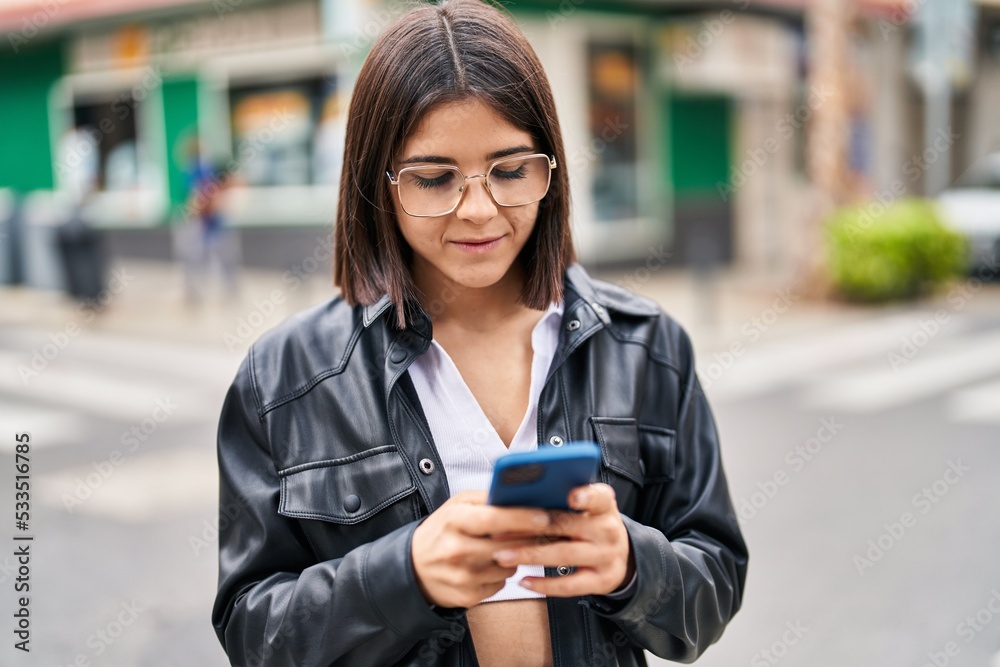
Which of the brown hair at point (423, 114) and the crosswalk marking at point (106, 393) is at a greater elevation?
the brown hair at point (423, 114)

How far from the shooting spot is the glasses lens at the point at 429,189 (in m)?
1.58

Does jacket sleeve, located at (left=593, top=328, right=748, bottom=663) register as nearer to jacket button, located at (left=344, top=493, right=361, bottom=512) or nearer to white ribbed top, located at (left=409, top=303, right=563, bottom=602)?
white ribbed top, located at (left=409, top=303, right=563, bottom=602)

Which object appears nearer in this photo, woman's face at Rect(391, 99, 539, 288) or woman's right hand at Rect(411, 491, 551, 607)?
woman's right hand at Rect(411, 491, 551, 607)

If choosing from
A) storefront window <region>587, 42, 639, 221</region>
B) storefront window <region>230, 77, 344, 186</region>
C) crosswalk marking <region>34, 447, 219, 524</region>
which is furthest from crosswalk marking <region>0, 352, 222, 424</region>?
storefront window <region>587, 42, 639, 221</region>

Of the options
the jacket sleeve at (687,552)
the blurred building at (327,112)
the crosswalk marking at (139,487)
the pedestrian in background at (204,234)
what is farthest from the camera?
the blurred building at (327,112)

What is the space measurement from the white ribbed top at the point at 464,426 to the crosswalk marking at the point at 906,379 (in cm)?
659

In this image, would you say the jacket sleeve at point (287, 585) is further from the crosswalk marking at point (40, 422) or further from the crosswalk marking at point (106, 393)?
the crosswalk marking at point (106, 393)

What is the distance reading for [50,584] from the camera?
4.96 meters

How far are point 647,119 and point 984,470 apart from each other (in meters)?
11.1

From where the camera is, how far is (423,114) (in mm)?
1569

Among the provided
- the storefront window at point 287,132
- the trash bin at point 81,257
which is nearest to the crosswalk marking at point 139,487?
the trash bin at point 81,257

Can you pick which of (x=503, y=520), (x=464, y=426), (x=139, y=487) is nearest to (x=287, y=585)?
(x=464, y=426)

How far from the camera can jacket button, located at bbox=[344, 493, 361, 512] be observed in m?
1.60

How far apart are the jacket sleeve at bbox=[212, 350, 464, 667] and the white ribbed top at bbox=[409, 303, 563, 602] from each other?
21 cm
